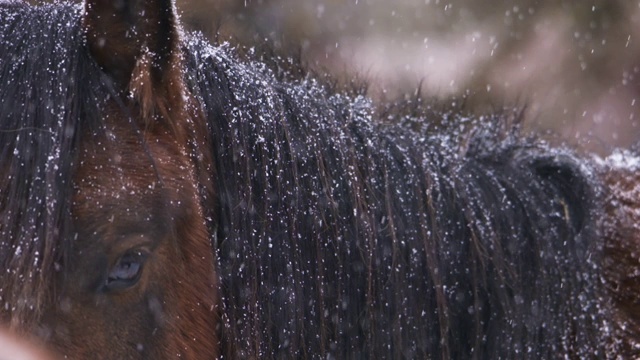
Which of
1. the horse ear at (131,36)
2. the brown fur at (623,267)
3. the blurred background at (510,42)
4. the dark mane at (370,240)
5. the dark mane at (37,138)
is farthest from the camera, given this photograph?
the blurred background at (510,42)

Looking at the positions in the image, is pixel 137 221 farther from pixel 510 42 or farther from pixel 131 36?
pixel 510 42

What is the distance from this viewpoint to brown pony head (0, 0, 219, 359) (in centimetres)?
138

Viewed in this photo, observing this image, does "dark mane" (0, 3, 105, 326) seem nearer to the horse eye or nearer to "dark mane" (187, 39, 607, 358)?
the horse eye

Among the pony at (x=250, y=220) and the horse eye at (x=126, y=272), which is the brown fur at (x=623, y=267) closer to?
the pony at (x=250, y=220)

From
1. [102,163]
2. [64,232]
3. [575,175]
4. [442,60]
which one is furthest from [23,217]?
[442,60]

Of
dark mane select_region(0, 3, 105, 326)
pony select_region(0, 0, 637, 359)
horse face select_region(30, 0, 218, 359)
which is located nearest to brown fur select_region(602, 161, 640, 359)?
pony select_region(0, 0, 637, 359)

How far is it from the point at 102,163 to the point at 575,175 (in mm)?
1178

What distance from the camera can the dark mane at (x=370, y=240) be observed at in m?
1.62

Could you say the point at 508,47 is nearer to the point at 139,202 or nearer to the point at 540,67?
the point at 540,67

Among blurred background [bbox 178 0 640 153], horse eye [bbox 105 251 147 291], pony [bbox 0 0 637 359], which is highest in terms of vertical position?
blurred background [bbox 178 0 640 153]

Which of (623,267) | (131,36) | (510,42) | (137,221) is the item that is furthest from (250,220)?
(510,42)

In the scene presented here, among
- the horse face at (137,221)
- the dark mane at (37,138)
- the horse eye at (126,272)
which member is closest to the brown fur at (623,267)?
the horse face at (137,221)

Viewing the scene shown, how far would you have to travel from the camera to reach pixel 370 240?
1.70 m

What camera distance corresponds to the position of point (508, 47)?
7.32 m
